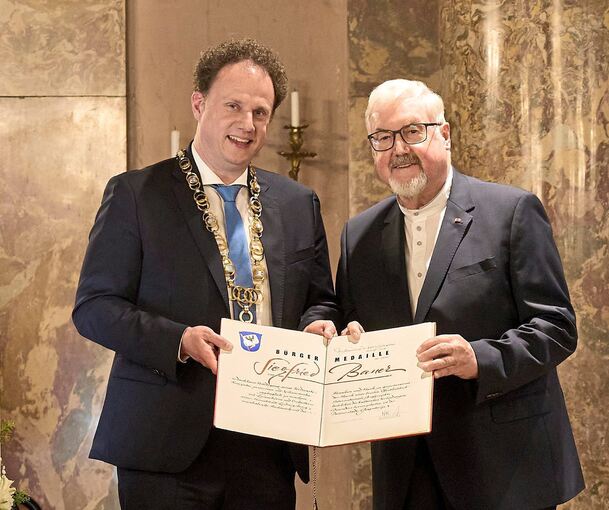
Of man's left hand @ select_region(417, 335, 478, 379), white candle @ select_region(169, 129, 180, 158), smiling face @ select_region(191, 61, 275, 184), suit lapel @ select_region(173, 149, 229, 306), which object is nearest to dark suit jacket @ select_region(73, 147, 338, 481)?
suit lapel @ select_region(173, 149, 229, 306)

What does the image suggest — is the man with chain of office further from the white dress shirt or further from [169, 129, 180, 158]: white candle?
[169, 129, 180, 158]: white candle

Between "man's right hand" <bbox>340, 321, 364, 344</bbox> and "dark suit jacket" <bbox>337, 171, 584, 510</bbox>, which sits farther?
"dark suit jacket" <bbox>337, 171, 584, 510</bbox>

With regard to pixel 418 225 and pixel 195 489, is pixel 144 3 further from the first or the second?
pixel 195 489

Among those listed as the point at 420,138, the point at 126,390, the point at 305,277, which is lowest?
the point at 126,390

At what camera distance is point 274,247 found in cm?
293

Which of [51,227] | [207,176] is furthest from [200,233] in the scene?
[51,227]

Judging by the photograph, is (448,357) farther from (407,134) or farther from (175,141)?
(175,141)

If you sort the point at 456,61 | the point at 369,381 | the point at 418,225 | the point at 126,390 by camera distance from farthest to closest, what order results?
the point at 456,61 < the point at 418,225 < the point at 126,390 < the point at 369,381

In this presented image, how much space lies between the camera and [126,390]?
2758 millimetres

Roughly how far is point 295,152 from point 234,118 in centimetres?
193

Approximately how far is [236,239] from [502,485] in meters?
1.08

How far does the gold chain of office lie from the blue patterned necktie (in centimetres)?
1

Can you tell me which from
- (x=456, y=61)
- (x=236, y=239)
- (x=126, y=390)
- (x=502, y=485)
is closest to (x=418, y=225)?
(x=236, y=239)

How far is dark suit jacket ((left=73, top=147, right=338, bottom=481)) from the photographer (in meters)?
2.69
